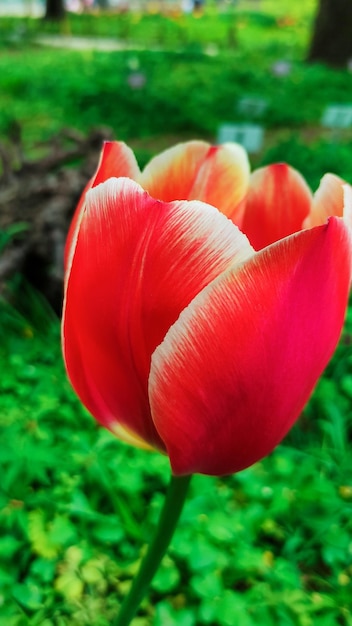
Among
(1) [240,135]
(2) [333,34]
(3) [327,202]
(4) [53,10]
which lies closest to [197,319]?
(3) [327,202]

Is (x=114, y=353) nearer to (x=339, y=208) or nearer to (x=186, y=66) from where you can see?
(x=339, y=208)

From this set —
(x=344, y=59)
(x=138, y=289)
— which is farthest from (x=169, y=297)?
(x=344, y=59)

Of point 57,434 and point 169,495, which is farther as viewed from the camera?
point 57,434

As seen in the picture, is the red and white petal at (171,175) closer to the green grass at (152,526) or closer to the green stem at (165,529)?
the green stem at (165,529)

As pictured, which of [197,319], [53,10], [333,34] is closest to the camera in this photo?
[197,319]

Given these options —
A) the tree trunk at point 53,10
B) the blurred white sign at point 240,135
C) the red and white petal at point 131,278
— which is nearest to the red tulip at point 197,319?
the red and white petal at point 131,278

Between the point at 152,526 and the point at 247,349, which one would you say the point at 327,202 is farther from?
the point at 152,526
